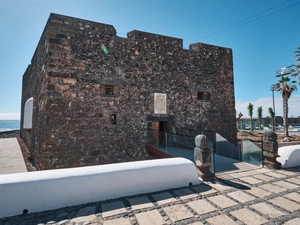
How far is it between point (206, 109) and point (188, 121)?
1.41m

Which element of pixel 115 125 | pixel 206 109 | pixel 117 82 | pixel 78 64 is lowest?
pixel 115 125

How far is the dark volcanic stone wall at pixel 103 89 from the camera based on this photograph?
252 inches

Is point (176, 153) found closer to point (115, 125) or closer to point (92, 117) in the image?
point (115, 125)

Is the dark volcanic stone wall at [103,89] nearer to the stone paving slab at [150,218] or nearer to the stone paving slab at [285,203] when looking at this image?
the stone paving slab at [150,218]

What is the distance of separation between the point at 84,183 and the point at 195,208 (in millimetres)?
2056

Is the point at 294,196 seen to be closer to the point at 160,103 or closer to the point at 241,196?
the point at 241,196

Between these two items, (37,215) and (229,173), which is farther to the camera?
(229,173)

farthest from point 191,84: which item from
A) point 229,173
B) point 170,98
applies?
point 229,173

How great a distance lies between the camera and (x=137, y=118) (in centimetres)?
775

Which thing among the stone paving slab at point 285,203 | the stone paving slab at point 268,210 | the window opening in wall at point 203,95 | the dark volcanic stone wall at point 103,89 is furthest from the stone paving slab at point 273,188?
the window opening in wall at point 203,95

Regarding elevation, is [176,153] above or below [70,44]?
below

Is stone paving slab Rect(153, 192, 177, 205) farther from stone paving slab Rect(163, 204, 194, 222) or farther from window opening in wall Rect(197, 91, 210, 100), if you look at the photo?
window opening in wall Rect(197, 91, 210, 100)

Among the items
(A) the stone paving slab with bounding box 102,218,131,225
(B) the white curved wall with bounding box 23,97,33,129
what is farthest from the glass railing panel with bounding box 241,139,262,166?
(B) the white curved wall with bounding box 23,97,33,129

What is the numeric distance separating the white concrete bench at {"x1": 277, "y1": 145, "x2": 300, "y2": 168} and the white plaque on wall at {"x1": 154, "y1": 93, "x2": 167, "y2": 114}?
15.6ft
